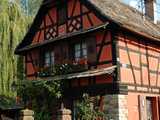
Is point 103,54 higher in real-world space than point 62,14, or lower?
lower

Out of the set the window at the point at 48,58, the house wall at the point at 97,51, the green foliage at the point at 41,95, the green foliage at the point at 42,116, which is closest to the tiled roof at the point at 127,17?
the house wall at the point at 97,51

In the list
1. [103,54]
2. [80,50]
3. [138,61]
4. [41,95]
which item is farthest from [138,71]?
[41,95]

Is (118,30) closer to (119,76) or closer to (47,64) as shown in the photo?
(119,76)

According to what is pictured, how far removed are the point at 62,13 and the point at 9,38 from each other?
4.36 metres

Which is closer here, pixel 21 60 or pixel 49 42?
pixel 49 42

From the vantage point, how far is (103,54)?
17781 millimetres

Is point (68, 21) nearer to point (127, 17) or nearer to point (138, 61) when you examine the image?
point (127, 17)

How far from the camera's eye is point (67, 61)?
19156 mm

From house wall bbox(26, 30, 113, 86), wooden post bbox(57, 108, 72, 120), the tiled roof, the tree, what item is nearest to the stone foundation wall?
house wall bbox(26, 30, 113, 86)

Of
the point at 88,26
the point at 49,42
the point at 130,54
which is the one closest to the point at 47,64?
the point at 49,42

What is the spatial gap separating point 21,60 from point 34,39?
2453mm

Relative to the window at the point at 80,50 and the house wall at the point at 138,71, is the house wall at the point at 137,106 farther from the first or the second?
the window at the point at 80,50

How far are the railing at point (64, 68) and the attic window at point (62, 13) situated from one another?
2.41m

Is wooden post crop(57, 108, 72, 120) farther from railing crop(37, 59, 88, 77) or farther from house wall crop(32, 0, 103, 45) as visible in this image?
house wall crop(32, 0, 103, 45)
